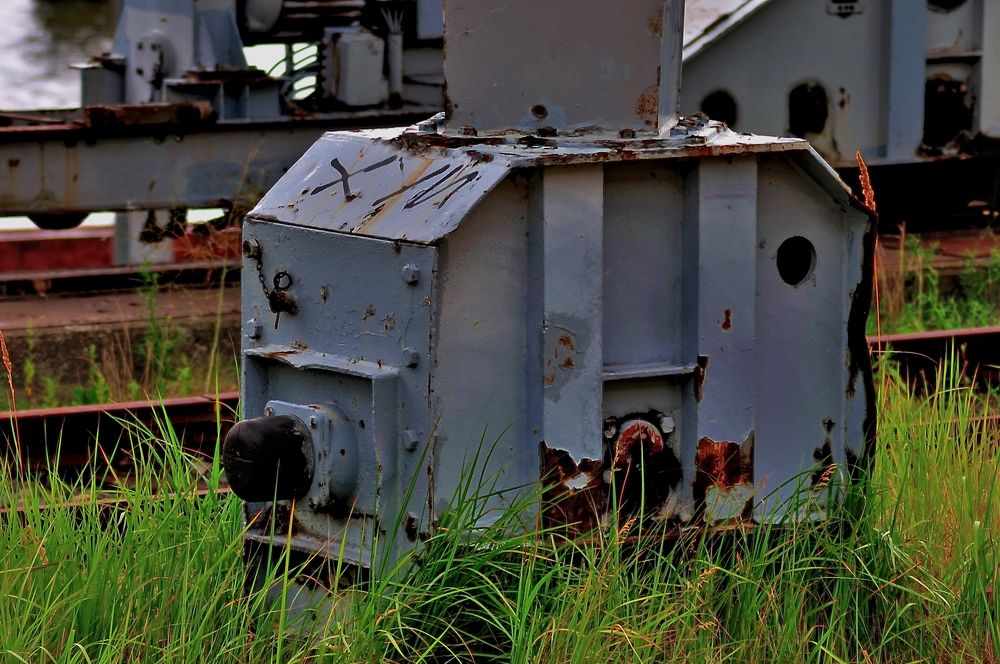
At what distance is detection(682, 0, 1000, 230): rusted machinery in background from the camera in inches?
325

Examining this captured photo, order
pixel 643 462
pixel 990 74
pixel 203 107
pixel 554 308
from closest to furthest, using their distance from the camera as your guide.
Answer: pixel 554 308
pixel 643 462
pixel 203 107
pixel 990 74

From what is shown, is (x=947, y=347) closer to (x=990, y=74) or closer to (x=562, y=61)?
(x=562, y=61)

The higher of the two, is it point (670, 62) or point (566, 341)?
point (670, 62)

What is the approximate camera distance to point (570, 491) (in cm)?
305

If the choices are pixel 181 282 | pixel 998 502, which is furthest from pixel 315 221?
pixel 181 282

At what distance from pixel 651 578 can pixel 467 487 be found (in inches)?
17.5

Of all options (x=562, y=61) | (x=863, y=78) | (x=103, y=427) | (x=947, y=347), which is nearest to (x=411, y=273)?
(x=562, y=61)

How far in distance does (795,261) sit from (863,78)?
18.0 feet

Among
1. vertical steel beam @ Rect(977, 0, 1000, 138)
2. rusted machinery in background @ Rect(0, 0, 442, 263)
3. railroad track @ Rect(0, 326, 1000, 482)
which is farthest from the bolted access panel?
vertical steel beam @ Rect(977, 0, 1000, 138)

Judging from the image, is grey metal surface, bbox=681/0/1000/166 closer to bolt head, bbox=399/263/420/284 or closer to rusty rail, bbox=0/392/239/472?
rusty rail, bbox=0/392/239/472

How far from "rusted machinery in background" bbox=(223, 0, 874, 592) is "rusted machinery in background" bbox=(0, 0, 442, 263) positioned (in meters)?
4.56

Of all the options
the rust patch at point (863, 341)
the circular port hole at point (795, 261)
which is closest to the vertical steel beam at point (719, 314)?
the circular port hole at point (795, 261)

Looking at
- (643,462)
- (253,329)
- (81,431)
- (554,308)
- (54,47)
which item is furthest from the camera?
(54,47)

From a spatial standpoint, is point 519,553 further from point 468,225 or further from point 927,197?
point 927,197
